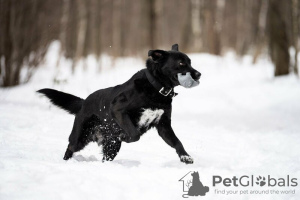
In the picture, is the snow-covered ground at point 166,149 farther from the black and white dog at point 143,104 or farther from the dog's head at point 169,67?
the dog's head at point 169,67

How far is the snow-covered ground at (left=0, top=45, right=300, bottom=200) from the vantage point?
2766 mm

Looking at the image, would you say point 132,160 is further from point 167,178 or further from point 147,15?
point 147,15

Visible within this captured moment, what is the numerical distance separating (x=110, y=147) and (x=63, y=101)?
0.80 metres

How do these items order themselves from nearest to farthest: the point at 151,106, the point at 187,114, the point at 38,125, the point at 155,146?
the point at 151,106 < the point at 155,146 < the point at 38,125 < the point at 187,114

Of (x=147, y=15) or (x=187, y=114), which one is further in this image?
(x=147, y=15)

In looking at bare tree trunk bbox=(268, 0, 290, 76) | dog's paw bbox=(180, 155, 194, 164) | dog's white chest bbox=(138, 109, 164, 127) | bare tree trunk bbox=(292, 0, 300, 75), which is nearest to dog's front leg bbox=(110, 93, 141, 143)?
dog's white chest bbox=(138, 109, 164, 127)

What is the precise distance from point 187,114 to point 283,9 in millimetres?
5552

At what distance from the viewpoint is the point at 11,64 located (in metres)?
10.1

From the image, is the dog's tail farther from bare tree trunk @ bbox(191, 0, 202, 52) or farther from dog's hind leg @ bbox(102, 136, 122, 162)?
bare tree trunk @ bbox(191, 0, 202, 52)

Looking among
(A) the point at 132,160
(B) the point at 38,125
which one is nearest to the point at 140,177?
(A) the point at 132,160

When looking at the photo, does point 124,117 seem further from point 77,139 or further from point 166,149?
point 166,149

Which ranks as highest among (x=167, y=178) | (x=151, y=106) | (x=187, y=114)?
(x=151, y=106)

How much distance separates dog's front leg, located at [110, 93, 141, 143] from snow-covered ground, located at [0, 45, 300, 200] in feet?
1.06
